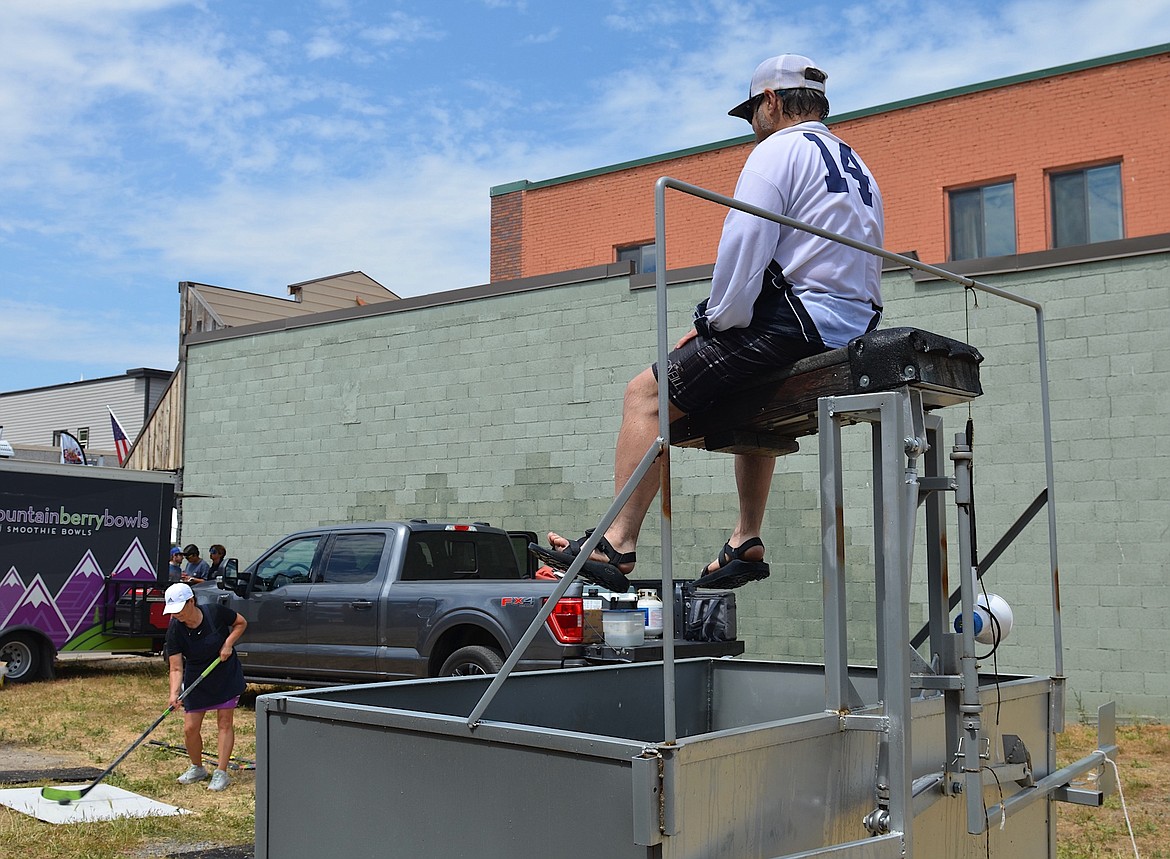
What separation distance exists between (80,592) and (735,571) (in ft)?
44.1

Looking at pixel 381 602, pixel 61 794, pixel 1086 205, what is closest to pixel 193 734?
pixel 61 794

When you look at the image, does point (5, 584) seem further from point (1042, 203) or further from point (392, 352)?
point (1042, 203)

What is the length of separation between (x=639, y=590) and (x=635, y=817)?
6.79 metres

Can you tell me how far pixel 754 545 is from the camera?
4152mm

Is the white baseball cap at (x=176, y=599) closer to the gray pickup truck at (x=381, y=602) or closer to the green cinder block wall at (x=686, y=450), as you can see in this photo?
the gray pickup truck at (x=381, y=602)

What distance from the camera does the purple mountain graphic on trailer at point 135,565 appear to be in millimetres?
16078

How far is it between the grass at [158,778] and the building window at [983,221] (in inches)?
372

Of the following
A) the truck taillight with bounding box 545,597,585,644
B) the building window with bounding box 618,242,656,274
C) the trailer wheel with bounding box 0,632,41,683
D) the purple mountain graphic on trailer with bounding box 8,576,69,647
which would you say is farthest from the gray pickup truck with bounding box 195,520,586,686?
the building window with bounding box 618,242,656,274

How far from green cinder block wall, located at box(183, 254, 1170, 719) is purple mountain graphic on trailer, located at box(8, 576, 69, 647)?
122 inches

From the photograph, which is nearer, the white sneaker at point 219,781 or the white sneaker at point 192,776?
the white sneaker at point 219,781

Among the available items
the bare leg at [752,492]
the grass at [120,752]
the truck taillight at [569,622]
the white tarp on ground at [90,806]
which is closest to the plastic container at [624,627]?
the truck taillight at [569,622]

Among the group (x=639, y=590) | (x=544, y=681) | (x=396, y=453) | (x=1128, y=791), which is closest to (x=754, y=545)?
(x=544, y=681)

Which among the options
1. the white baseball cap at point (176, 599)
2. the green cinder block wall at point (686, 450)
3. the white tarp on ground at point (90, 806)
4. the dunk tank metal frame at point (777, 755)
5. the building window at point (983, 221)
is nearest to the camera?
the dunk tank metal frame at point (777, 755)

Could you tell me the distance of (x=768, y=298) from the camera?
3.55m
